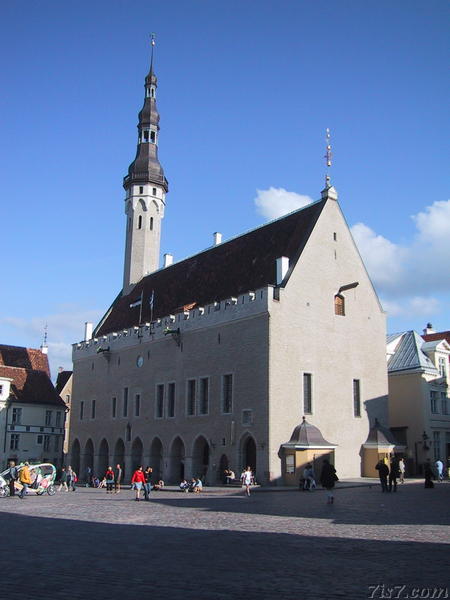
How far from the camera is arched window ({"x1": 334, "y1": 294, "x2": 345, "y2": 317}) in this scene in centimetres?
3812

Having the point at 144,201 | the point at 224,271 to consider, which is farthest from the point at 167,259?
the point at 224,271

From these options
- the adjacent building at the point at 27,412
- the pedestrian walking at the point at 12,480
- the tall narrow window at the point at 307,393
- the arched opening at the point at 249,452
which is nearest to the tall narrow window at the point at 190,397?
the arched opening at the point at 249,452

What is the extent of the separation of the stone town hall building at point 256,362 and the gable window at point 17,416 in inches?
327

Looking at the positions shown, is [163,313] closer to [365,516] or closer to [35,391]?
[35,391]

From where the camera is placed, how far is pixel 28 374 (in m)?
57.1

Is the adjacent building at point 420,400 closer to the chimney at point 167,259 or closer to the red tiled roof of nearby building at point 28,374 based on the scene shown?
the chimney at point 167,259

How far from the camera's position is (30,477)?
2773cm

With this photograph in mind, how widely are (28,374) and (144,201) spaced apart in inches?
709

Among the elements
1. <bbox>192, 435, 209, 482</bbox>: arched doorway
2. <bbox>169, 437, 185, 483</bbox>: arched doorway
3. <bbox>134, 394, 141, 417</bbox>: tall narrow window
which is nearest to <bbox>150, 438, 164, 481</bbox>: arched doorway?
<bbox>169, 437, 185, 483</bbox>: arched doorway

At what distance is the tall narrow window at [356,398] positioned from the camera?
3772cm

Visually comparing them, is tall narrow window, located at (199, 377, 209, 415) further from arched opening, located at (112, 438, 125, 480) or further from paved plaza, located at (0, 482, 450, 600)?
paved plaza, located at (0, 482, 450, 600)

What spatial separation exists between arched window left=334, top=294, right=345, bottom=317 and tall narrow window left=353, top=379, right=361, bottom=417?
4.01m

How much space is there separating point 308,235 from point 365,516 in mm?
22360

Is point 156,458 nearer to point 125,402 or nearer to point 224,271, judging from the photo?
point 125,402
